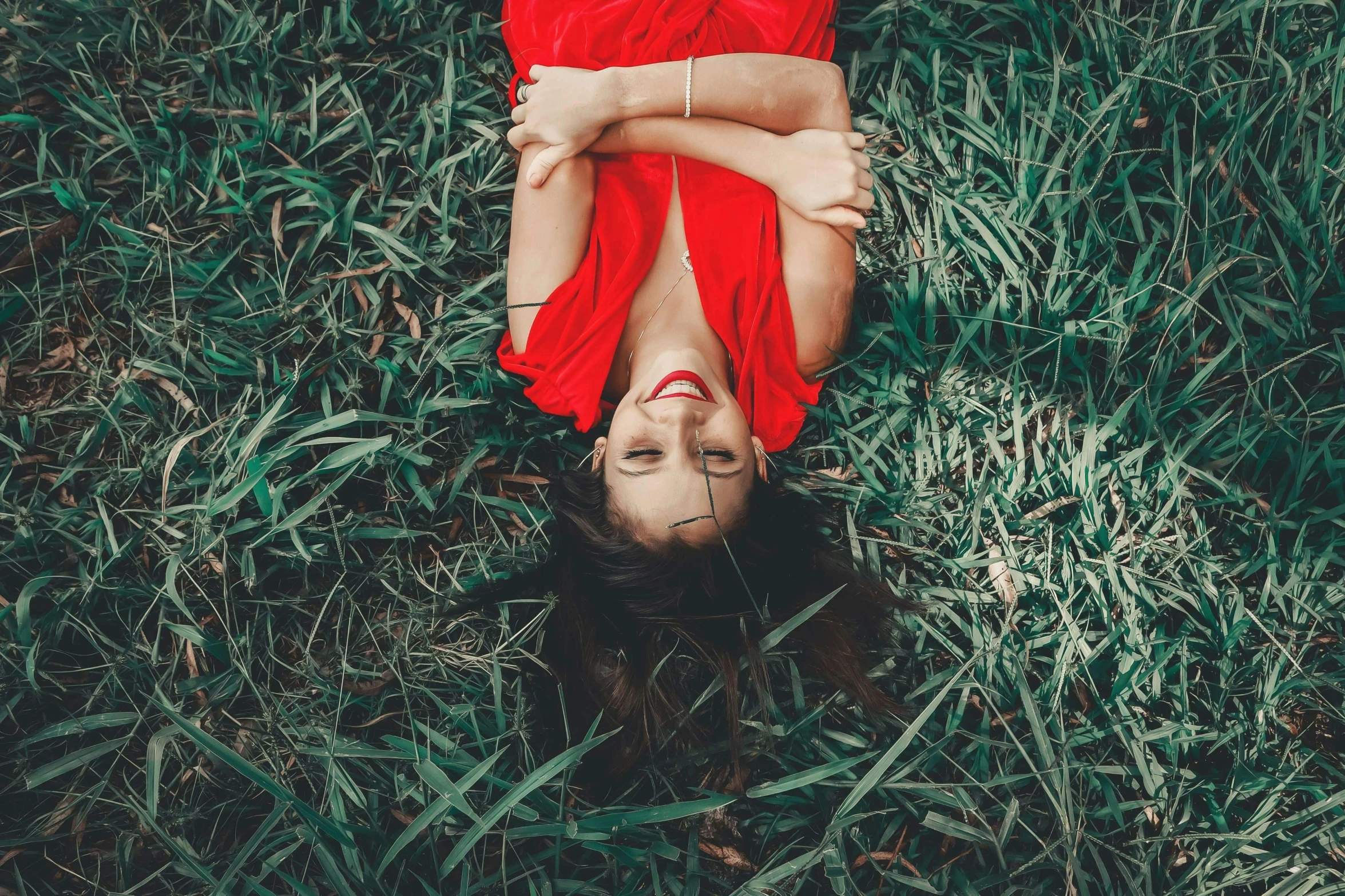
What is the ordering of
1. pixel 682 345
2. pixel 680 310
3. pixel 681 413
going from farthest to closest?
pixel 680 310 → pixel 682 345 → pixel 681 413

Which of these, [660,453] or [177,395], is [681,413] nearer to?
[660,453]

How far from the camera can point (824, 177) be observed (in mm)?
2230

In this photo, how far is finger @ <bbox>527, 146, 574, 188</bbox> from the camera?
86.8 inches

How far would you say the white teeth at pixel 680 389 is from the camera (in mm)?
1991

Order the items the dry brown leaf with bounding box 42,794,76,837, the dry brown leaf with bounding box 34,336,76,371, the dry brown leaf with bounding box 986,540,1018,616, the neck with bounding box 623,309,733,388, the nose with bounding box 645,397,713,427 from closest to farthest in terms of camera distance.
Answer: the nose with bounding box 645,397,713,427 → the dry brown leaf with bounding box 42,794,76,837 → the neck with bounding box 623,309,733,388 → the dry brown leaf with bounding box 986,540,1018,616 → the dry brown leaf with bounding box 34,336,76,371

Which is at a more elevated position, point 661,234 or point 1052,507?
point 661,234

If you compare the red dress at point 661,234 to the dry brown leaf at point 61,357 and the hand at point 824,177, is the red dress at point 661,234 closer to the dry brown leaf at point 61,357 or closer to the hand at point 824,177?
the hand at point 824,177

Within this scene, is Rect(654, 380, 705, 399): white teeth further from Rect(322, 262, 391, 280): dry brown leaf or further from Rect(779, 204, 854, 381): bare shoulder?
Rect(322, 262, 391, 280): dry brown leaf

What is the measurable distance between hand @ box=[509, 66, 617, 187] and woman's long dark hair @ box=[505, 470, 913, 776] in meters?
0.93

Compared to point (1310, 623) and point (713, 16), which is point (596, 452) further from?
point (1310, 623)

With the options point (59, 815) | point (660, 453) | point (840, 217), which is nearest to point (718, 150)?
point (840, 217)

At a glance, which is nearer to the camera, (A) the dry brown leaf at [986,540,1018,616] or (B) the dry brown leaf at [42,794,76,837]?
(B) the dry brown leaf at [42,794,76,837]

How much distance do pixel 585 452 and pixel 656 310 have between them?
0.51 metres

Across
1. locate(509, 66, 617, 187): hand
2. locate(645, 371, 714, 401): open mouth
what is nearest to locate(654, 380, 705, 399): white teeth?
locate(645, 371, 714, 401): open mouth
